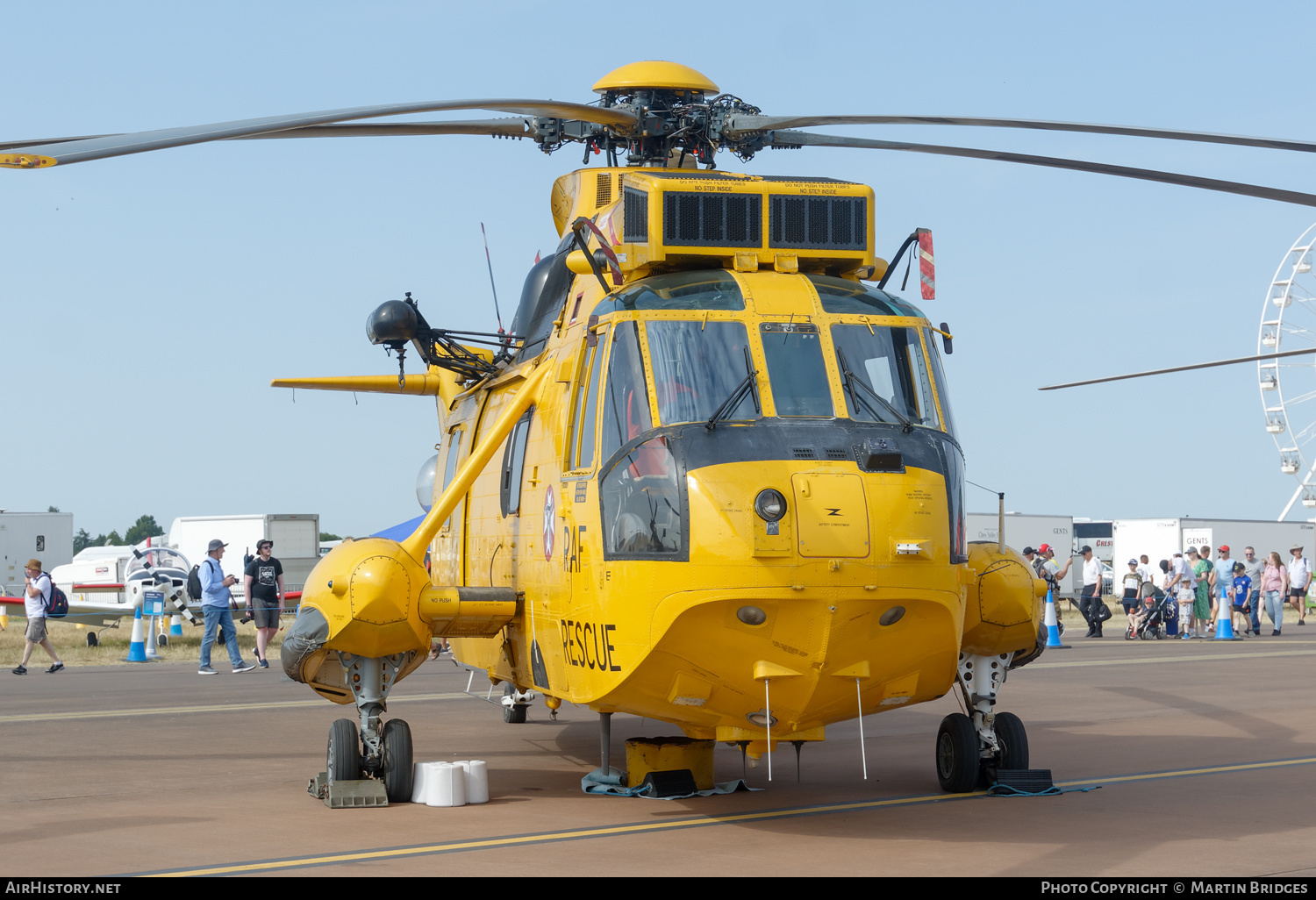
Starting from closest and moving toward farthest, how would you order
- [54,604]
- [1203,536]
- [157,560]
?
[54,604], [157,560], [1203,536]

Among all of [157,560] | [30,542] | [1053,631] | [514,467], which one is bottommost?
[1053,631]

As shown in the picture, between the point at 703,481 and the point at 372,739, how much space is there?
143 inches

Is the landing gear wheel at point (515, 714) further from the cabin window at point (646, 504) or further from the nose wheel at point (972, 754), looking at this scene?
the cabin window at point (646, 504)

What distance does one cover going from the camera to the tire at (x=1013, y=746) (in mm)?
9914

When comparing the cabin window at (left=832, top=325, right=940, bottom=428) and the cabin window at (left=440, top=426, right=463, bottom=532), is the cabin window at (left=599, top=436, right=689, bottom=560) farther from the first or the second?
the cabin window at (left=440, top=426, right=463, bottom=532)

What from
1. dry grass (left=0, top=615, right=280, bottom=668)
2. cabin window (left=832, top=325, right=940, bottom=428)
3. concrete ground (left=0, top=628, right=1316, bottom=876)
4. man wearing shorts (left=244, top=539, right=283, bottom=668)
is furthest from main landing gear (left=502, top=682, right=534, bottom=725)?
dry grass (left=0, top=615, right=280, bottom=668)

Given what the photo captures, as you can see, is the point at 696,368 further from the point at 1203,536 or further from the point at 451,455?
the point at 1203,536

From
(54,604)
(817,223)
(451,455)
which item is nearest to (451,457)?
(451,455)

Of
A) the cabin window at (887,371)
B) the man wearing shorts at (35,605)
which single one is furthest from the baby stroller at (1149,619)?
the cabin window at (887,371)

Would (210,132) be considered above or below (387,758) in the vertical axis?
above

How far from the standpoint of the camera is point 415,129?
9.95 metres
